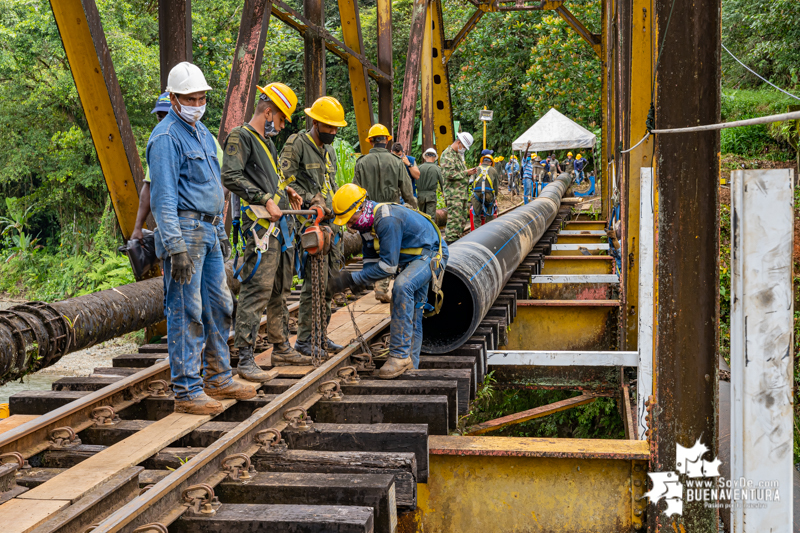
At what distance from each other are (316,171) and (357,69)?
5492 millimetres

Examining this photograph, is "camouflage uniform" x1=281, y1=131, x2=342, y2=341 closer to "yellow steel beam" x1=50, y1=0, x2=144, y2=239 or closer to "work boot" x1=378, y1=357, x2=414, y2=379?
"work boot" x1=378, y1=357, x2=414, y2=379

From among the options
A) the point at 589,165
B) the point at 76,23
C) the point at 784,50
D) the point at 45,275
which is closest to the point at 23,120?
the point at 45,275

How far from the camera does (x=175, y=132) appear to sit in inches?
146

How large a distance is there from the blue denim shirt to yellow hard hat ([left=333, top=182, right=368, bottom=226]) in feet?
2.51

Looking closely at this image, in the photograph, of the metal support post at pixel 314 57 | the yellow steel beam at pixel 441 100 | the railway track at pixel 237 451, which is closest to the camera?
the railway track at pixel 237 451

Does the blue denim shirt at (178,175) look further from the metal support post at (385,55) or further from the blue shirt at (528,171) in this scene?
the blue shirt at (528,171)

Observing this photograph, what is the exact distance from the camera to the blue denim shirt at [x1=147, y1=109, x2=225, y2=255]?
142 inches

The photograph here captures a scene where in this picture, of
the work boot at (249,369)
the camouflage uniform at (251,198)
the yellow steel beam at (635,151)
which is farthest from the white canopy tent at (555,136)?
the work boot at (249,369)

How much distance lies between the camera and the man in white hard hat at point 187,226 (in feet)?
11.9

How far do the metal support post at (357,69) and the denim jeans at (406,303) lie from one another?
5804 mm

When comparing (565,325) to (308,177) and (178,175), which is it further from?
(178,175)

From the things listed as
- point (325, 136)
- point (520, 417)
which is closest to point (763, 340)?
point (325, 136)

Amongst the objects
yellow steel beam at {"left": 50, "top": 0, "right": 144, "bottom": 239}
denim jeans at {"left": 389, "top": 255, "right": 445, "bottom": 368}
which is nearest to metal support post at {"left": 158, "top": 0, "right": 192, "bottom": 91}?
yellow steel beam at {"left": 50, "top": 0, "right": 144, "bottom": 239}

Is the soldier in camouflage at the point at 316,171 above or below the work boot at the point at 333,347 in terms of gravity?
above
